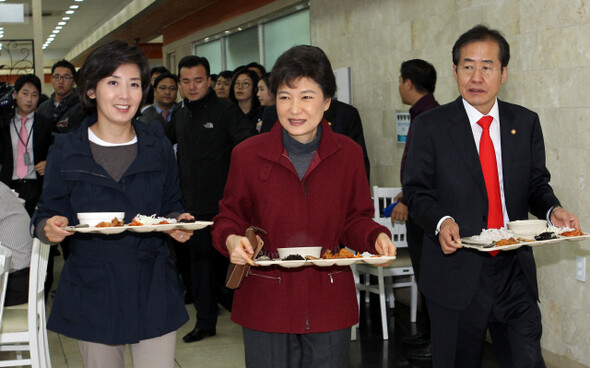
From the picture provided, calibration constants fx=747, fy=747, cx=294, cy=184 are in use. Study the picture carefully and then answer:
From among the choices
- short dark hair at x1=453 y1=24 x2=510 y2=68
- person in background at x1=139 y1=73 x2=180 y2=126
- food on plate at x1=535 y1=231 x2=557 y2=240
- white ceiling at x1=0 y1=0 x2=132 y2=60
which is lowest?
food on plate at x1=535 y1=231 x2=557 y2=240

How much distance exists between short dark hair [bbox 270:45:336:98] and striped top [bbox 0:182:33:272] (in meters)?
1.90

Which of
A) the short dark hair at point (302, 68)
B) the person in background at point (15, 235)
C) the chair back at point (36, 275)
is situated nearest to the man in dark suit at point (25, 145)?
the person in background at point (15, 235)

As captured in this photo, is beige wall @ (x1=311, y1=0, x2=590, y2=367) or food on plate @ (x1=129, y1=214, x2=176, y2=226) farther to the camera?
beige wall @ (x1=311, y1=0, x2=590, y2=367)

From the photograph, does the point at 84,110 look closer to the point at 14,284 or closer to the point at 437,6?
the point at 14,284

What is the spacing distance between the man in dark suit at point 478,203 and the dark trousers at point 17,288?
2.17m

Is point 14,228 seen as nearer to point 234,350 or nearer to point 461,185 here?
point 234,350

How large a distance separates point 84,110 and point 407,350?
3.23 m

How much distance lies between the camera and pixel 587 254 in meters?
4.29

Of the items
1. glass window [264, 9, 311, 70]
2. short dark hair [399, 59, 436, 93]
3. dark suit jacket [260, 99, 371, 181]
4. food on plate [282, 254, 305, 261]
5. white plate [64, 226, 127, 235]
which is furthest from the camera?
glass window [264, 9, 311, 70]

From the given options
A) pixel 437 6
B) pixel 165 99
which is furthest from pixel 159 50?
pixel 437 6

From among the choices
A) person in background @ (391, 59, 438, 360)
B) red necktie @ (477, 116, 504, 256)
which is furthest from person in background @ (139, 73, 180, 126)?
red necktie @ (477, 116, 504, 256)

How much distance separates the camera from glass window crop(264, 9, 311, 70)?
8.77 metres

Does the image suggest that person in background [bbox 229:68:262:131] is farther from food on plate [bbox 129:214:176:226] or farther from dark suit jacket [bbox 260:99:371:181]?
food on plate [bbox 129:214:176:226]

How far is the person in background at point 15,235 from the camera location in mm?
3742
